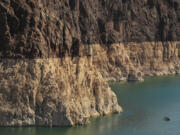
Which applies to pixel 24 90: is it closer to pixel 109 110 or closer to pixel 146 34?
pixel 109 110

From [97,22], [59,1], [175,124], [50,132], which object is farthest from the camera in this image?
[97,22]

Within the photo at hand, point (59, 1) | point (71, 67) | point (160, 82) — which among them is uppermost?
point (59, 1)

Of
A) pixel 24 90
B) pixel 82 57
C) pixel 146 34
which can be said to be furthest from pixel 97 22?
pixel 24 90

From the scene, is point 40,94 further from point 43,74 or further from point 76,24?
point 76,24

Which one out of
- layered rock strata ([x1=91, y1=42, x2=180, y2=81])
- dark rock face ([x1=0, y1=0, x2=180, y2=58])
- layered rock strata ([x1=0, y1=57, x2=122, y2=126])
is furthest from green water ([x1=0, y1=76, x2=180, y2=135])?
layered rock strata ([x1=91, y1=42, x2=180, y2=81])

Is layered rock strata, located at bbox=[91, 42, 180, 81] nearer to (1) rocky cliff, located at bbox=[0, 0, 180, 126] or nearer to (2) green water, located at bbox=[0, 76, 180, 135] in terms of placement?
(2) green water, located at bbox=[0, 76, 180, 135]

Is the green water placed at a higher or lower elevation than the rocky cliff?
lower

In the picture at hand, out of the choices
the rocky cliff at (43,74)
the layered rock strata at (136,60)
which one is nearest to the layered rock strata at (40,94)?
the rocky cliff at (43,74)
